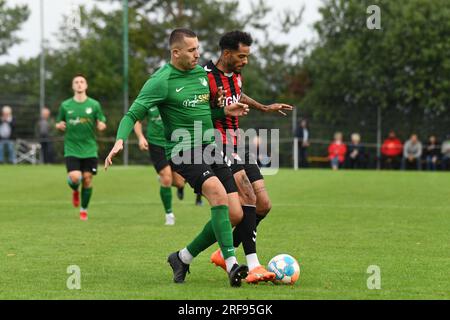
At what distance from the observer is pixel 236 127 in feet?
32.1

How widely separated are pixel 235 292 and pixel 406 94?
33.6 meters

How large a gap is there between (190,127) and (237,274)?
1.44 meters

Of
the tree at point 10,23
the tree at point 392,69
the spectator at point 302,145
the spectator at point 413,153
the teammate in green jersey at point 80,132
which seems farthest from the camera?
the tree at point 10,23

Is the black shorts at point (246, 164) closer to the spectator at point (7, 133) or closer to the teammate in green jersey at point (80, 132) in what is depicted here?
the teammate in green jersey at point (80, 132)

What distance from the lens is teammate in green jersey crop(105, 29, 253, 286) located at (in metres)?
8.71

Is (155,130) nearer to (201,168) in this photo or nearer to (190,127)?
(190,127)

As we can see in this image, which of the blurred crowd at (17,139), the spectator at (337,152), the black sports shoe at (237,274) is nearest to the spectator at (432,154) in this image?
the spectator at (337,152)

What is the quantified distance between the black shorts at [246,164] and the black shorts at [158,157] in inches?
254

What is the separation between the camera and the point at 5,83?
208ft

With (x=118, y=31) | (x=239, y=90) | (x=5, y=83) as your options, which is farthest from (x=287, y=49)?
(x=239, y=90)

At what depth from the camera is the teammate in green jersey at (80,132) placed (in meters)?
16.5

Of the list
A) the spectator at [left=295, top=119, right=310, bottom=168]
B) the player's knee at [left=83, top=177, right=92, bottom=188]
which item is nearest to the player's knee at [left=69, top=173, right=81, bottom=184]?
the player's knee at [left=83, top=177, right=92, bottom=188]

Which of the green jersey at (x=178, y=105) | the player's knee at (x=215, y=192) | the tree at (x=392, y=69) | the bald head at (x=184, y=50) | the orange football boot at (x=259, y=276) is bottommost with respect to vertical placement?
the orange football boot at (x=259, y=276)
